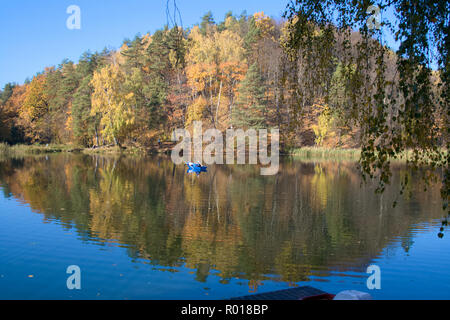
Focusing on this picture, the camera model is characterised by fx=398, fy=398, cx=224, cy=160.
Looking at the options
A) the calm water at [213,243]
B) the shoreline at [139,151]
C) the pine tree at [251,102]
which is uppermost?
the pine tree at [251,102]

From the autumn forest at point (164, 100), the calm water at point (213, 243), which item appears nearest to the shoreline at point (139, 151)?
the autumn forest at point (164, 100)

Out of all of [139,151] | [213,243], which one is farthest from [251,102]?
[213,243]

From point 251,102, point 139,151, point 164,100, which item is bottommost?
point 139,151

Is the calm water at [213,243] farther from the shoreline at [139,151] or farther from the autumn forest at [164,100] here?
the autumn forest at [164,100]

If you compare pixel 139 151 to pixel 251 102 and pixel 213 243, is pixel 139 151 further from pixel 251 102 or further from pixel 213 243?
pixel 213 243

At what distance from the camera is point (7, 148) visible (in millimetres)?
48219

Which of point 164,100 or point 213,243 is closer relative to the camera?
point 213,243

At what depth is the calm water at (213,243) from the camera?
271 inches

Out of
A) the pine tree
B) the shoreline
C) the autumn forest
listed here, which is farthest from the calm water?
the autumn forest

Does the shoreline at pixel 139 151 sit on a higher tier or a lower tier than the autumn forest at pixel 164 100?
lower

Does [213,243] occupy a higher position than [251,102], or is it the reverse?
[251,102]

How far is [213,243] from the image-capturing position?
9477 millimetres

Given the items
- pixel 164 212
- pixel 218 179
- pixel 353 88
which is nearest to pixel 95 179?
pixel 218 179
